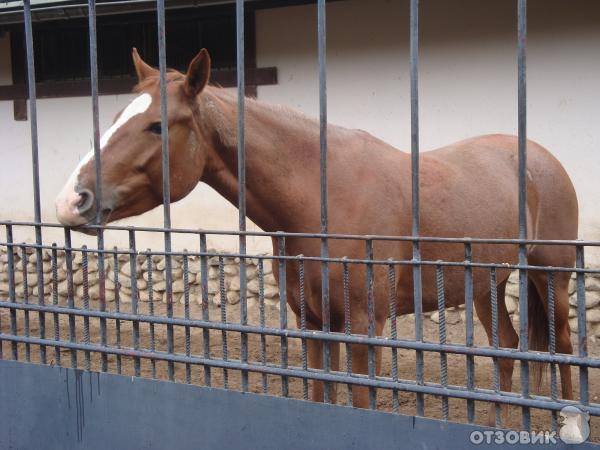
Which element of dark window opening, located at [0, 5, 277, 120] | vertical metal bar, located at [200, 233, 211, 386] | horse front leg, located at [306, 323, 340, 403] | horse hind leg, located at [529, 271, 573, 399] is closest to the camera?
vertical metal bar, located at [200, 233, 211, 386]

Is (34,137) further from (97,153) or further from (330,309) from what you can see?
(330,309)

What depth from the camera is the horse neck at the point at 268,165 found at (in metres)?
2.78

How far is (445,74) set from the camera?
16.7ft

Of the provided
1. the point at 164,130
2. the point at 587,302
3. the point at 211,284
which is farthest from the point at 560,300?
the point at 211,284

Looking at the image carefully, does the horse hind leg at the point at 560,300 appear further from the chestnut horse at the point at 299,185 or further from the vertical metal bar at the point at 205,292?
the vertical metal bar at the point at 205,292

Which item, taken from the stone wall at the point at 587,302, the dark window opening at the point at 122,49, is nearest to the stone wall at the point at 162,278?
the dark window opening at the point at 122,49

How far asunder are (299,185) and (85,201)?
921mm

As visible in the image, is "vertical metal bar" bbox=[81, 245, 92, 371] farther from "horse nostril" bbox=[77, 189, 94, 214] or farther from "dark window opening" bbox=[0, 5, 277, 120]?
"dark window opening" bbox=[0, 5, 277, 120]

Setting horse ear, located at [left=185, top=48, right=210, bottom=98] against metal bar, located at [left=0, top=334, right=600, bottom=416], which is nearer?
metal bar, located at [left=0, top=334, right=600, bottom=416]

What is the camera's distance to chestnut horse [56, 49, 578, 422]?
2.58 m

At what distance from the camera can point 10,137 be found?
665cm

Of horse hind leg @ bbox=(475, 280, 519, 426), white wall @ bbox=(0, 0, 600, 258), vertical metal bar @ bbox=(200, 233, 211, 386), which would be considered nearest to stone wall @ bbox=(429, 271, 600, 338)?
white wall @ bbox=(0, 0, 600, 258)

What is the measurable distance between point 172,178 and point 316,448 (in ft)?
4.17

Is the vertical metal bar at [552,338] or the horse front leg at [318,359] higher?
the vertical metal bar at [552,338]
